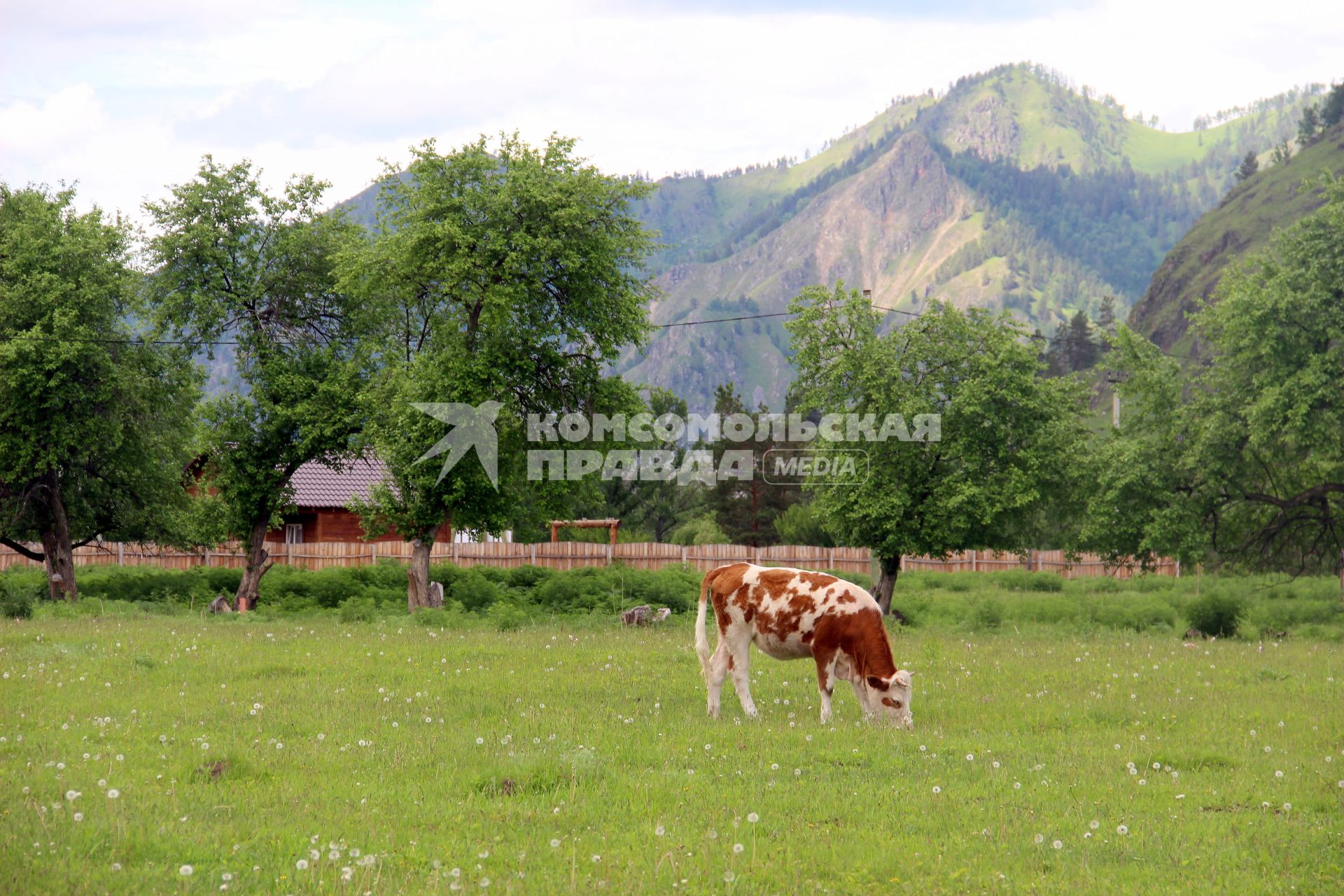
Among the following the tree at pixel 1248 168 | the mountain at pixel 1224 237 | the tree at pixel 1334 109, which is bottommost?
the mountain at pixel 1224 237

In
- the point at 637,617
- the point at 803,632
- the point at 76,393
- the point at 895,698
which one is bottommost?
the point at 637,617

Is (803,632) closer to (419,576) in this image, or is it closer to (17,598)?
(419,576)

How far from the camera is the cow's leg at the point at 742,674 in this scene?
14.4 metres

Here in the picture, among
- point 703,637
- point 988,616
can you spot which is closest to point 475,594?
point 988,616

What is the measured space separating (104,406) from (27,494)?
3.34 meters

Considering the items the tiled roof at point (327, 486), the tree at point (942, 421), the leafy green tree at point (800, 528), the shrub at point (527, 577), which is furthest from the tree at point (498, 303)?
the leafy green tree at point (800, 528)

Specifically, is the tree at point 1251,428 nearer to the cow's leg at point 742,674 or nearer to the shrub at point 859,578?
the shrub at point 859,578

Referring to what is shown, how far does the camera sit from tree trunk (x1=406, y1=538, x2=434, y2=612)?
Result: 3284 centimetres

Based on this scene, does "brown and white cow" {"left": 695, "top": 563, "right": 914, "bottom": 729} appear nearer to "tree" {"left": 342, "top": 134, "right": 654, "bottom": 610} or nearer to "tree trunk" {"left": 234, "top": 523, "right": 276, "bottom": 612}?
"tree" {"left": 342, "top": 134, "right": 654, "bottom": 610}

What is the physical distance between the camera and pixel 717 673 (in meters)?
14.5

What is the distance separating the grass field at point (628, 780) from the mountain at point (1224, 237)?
140702 mm

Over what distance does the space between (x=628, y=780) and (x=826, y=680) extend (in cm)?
495

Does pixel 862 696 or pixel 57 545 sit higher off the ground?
pixel 57 545

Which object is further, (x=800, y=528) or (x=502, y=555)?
(x=800, y=528)
